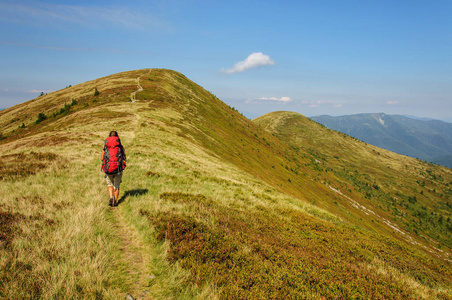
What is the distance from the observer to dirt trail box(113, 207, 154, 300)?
17.1 feet

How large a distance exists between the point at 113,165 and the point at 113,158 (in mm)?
401

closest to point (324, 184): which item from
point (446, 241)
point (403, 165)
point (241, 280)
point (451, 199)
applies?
point (446, 241)

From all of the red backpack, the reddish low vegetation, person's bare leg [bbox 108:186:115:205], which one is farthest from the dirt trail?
the red backpack

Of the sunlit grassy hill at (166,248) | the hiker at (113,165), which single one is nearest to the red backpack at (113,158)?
the hiker at (113,165)

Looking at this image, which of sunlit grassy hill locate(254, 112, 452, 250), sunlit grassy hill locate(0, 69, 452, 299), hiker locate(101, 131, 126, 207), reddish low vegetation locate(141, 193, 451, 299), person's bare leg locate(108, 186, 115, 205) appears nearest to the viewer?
sunlit grassy hill locate(0, 69, 452, 299)

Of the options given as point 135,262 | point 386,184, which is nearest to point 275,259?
point 135,262

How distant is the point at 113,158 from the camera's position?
433 inches

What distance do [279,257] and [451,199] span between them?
21252cm

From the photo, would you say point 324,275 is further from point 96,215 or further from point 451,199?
point 451,199

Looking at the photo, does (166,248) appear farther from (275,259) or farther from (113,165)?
(113,165)

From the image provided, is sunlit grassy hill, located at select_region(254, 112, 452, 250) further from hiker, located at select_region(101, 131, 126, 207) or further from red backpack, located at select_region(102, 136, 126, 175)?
red backpack, located at select_region(102, 136, 126, 175)

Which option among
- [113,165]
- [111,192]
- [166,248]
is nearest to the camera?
[166,248]

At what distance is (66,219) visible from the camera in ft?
24.7

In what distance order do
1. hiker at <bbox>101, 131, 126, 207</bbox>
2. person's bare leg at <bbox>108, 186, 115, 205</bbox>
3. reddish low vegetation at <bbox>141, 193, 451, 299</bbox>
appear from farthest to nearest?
hiker at <bbox>101, 131, 126, 207</bbox>, person's bare leg at <bbox>108, 186, 115, 205</bbox>, reddish low vegetation at <bbox>141, 193, 451, 299</bbox>
